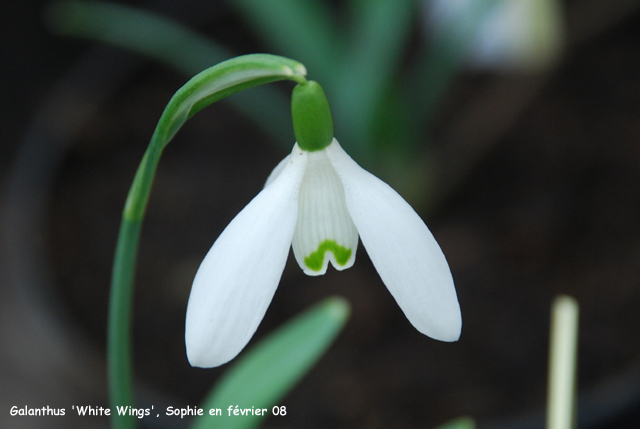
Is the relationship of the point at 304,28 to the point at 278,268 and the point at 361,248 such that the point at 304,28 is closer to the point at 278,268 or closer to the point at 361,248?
the point at 361,248

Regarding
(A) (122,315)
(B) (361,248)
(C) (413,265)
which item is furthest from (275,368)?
(B) (361,248)

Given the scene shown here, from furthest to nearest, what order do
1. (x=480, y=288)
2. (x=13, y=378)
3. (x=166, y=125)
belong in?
1. (x=13, y=378)
2. (x=480, y=288)
3. (x=166, y=125)

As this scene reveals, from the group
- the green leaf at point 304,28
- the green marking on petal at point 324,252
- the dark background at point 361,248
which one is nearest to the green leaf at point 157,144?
the green marking on petal at point 324,252

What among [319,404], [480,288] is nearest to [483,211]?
[480,288]

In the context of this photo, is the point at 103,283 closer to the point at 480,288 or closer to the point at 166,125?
the point at 480,288

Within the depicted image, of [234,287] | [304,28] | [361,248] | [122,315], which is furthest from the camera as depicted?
[361,248]

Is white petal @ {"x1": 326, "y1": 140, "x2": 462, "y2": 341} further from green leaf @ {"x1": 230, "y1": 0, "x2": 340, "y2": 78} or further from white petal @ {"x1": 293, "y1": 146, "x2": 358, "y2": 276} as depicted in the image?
green leaf @ {"x1": 230, "y1": 0, "x2": 340, "y2": 78}

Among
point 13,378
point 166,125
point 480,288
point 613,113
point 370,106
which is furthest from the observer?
point 13,378
